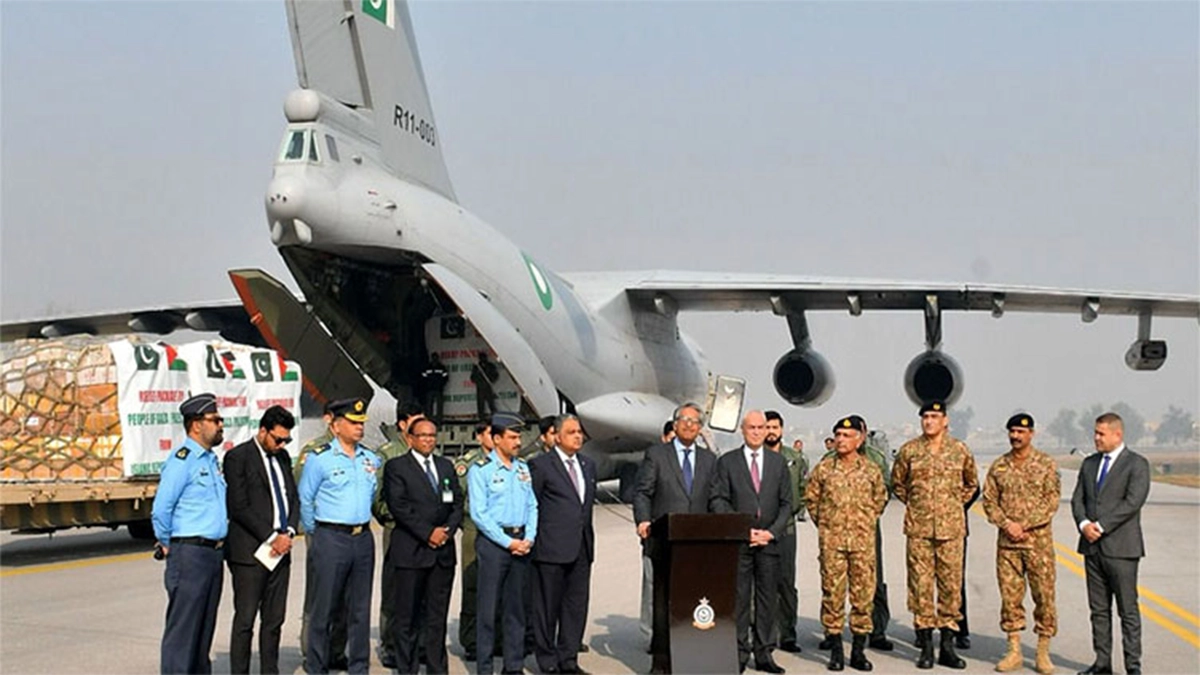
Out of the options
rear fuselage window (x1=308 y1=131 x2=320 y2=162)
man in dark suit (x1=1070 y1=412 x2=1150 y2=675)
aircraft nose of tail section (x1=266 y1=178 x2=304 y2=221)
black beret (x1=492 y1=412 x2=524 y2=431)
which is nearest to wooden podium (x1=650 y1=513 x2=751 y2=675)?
black beret (x1=492 y1=412 x2=524 y2=431)

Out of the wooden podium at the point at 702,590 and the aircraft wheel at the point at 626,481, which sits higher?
the wooden podium at the point at 702,590

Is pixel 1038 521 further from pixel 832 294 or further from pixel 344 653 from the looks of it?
pixel 832 294

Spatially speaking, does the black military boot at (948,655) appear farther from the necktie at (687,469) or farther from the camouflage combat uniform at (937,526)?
the necktie at (687,469)

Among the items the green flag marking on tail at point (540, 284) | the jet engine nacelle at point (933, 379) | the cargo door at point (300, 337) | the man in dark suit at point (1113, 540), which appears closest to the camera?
the man in dark suit at point (1113, 540)

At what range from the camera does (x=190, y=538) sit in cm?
593

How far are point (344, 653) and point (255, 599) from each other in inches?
36.6

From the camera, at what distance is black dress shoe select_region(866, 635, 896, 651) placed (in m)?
7.52

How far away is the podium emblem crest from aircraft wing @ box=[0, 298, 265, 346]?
14244 millimetres

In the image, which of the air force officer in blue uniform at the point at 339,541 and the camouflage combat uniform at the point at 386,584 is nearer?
the air force officer in blue uniform at the point at 339,541

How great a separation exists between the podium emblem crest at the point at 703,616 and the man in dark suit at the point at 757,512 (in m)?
0.41

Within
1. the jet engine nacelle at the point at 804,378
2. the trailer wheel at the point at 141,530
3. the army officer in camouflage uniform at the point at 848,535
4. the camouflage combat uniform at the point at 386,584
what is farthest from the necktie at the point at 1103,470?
the jet engine nacelle at the point at 804,378

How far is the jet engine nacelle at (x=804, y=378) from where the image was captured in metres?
20.2

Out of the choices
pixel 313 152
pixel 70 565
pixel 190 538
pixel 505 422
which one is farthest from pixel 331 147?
pixel 190 538

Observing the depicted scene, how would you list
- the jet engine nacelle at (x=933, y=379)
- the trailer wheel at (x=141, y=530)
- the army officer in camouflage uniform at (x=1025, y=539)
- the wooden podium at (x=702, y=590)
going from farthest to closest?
the jet engine nacelle at (x=933, y=379), the trailer wheel at (x=141, y=530), the army officer in camouflage uniform at (x=1025, y=539), the wooden podium at (x=702, y=590)
